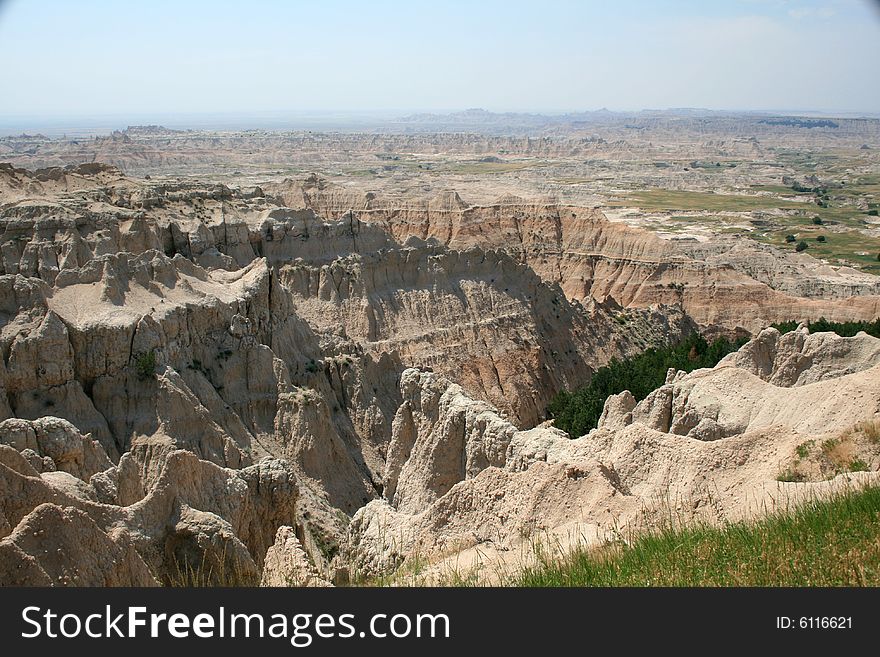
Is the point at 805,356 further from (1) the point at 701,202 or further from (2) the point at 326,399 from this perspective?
(1) the point at 701,202

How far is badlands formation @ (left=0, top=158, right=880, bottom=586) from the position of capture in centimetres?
1309

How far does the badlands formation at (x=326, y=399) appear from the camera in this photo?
13.1m

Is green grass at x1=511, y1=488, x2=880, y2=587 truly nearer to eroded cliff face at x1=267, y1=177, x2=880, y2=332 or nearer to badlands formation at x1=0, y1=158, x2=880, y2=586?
badlands formation at x1=0, y1=158, x2=880, y2=586

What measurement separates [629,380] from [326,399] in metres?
13.7

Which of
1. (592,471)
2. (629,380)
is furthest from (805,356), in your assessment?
(592,471)

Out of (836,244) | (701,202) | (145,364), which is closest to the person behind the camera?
(145,364)

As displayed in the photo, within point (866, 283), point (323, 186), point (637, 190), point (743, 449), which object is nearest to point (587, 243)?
point (866, 283)

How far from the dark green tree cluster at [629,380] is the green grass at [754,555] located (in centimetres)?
2197

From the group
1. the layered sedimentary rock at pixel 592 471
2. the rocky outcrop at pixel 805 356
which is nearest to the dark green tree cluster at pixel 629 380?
the rocky outcrop at pixel 805 356

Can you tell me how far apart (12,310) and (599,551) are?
21.3 m

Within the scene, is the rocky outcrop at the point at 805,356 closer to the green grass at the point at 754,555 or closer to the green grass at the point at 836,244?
the green grass at the point at 754,555

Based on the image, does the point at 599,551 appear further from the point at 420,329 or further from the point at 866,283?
the point at 866,283

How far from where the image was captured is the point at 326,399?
1245 inches

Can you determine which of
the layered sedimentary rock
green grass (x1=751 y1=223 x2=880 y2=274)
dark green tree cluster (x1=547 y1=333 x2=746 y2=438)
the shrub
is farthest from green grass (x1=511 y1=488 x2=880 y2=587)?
green grass (x1=751 y1=223 x2=880 y2=274)
